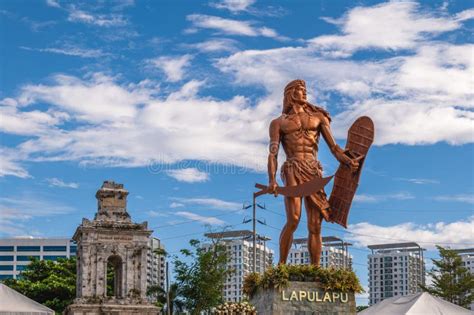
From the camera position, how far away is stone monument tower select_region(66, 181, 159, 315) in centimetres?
4574

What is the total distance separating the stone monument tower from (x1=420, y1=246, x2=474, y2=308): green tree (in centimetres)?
1625

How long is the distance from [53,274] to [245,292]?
3623 centimetres

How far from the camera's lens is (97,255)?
4647 cm

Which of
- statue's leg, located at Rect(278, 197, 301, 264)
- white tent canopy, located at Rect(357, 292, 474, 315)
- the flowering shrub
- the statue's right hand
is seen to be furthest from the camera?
white tent canopy, located at Rect(357, 292, 474, 315)

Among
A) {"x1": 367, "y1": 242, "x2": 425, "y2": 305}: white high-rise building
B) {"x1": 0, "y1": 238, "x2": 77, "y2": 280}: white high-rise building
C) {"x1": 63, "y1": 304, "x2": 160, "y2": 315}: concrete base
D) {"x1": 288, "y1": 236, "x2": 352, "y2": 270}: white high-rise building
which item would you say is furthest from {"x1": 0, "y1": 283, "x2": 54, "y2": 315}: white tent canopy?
{"x1": 367, "y1": 242, "x2": 425, "y2": 305}: white high-rise building

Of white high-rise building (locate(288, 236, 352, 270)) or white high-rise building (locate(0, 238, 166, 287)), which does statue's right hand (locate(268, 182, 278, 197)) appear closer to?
white high-rise building (locate(288, 236, 352, 270))

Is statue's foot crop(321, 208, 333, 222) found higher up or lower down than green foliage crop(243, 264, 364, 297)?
higher up

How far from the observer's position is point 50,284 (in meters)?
52.8

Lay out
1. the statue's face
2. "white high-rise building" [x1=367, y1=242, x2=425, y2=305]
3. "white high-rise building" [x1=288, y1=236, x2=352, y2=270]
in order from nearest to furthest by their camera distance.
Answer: the statue's face < "white high-rise building" [x1=288, y1=236, x2=352, y2=270] < "white high-rise building" [x1=367, y1=242, x2=425, y2=305]

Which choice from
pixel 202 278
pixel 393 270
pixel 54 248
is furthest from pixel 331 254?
pixel 202 278

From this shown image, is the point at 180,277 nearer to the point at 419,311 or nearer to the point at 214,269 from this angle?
Result: the point at 214,269

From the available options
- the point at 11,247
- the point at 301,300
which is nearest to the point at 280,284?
the point at 301,300

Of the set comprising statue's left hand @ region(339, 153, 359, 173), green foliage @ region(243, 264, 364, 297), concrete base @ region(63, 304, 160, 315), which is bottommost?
concrete base @ region(63, 304, 160, 315)

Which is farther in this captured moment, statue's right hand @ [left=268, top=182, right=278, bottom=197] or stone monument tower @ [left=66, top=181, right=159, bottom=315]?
stone monument tower @ [left=66, top=181, right=159, bottom=315]
